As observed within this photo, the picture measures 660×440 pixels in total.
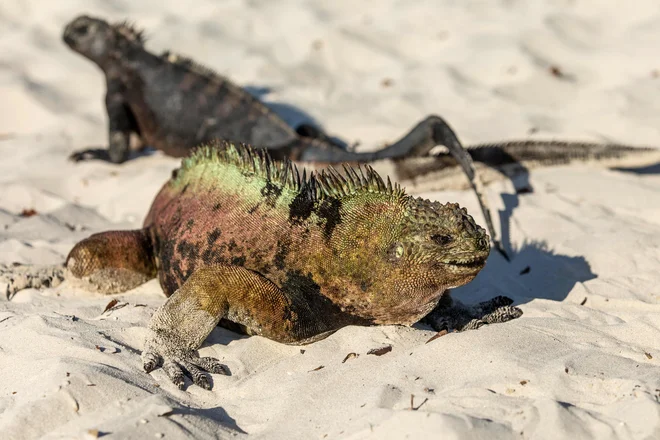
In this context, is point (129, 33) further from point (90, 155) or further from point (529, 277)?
point (529, 277)

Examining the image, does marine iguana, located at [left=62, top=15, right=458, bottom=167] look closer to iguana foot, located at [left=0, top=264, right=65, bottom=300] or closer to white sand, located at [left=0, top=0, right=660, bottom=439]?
white sand, located at [left=0, top=0, right=660, bottom=439]

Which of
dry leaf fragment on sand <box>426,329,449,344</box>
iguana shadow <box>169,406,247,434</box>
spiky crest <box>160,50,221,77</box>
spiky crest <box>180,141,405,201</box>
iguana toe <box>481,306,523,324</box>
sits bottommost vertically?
iguana shadow <box>169,406,247,434</box>

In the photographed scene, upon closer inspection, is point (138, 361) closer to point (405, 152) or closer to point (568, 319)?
point (568, 319)

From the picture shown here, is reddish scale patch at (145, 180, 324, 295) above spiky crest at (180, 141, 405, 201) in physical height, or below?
below

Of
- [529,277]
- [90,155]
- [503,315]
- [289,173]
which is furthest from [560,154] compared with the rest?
[90,155]

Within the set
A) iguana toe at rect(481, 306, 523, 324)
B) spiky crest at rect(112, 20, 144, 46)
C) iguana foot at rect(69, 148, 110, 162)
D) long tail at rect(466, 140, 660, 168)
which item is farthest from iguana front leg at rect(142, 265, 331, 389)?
spiky crest at rect(112, 20, 144, 46)

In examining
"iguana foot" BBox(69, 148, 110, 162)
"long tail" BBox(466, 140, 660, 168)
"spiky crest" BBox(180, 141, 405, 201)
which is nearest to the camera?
"spiky crest" BBox(180, 141, 405, 201)

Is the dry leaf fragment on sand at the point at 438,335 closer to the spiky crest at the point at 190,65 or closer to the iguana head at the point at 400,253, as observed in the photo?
the iguana head at the point at 400,253

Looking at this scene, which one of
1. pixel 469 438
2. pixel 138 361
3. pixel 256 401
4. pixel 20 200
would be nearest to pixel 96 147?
pixel 20 200

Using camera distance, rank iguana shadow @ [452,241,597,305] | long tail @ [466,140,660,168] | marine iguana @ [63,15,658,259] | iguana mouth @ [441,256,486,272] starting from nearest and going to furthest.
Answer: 1. iguana mouth @ [441,256,486,272]
2. iguana shadow @ [452,241,597,305]
3. marine iguana @ [63,15,658,259]
4. long tail @ [466,140,660,168]
